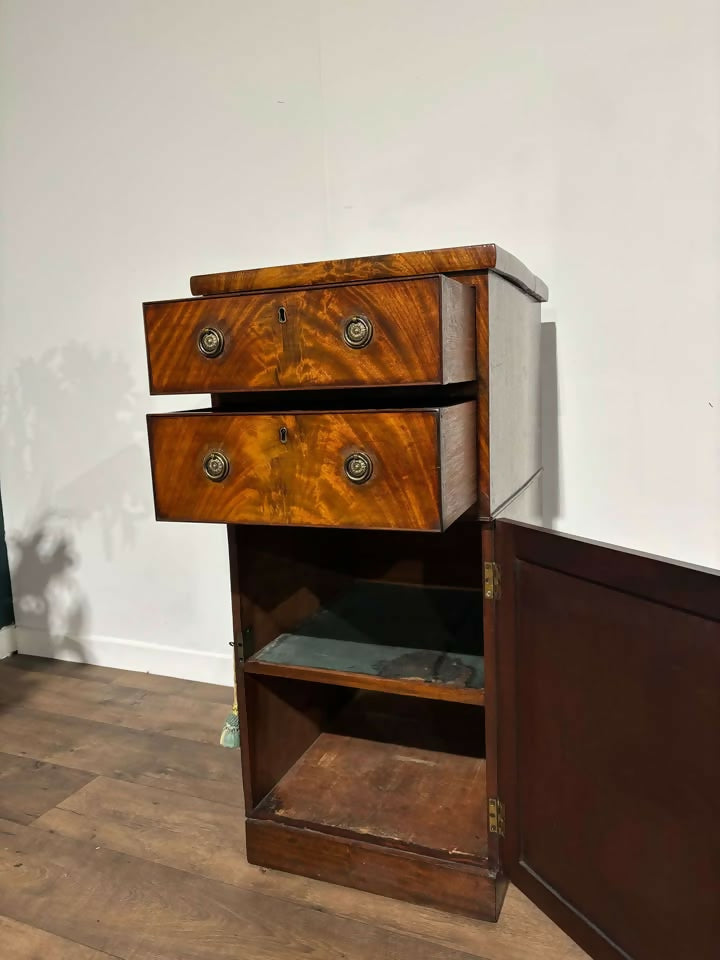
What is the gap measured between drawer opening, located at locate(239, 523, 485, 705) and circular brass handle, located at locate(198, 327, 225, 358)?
12.8 inches

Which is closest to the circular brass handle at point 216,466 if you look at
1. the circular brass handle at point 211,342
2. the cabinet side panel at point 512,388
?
the circular brass handle at point 211,342

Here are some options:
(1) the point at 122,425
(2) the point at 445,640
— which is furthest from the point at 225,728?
(1) the point at 122,425

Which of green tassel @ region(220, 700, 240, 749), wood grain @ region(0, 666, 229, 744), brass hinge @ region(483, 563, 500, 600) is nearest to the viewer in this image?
brass hinge @ region(483, 563, 500, 600)

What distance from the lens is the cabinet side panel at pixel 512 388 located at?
1.00 meters

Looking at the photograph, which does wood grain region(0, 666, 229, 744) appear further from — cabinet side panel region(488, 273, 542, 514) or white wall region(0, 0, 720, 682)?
cabinet side panel region(488, 273, 542, 514)

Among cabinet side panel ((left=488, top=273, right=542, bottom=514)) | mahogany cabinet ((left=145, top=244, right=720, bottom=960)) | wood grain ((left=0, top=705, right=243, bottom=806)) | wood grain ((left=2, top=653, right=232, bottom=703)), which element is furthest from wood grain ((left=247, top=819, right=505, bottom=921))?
wood grain ((left=2, top=653, right=232, bottom=703))

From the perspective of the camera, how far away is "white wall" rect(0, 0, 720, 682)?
1.33 m

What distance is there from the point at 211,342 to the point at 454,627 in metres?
0.67

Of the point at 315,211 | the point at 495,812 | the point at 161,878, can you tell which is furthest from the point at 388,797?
the point at 315,211

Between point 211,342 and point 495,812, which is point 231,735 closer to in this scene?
point 495,812

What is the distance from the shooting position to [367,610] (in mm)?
1438

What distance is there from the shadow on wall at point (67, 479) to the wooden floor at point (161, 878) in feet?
1.55

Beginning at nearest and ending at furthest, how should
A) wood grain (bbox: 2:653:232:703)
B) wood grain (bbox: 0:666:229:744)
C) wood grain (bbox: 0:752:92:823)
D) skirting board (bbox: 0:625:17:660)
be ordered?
wood grain (bbox: 0:752:92:823), wood grain (bbox: 0:666:229:744), wood grain (bbox: 2:653:232:703), skirting board (bbox: 0:625:17:660)

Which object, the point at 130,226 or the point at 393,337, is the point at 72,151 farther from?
the point at 393,337
